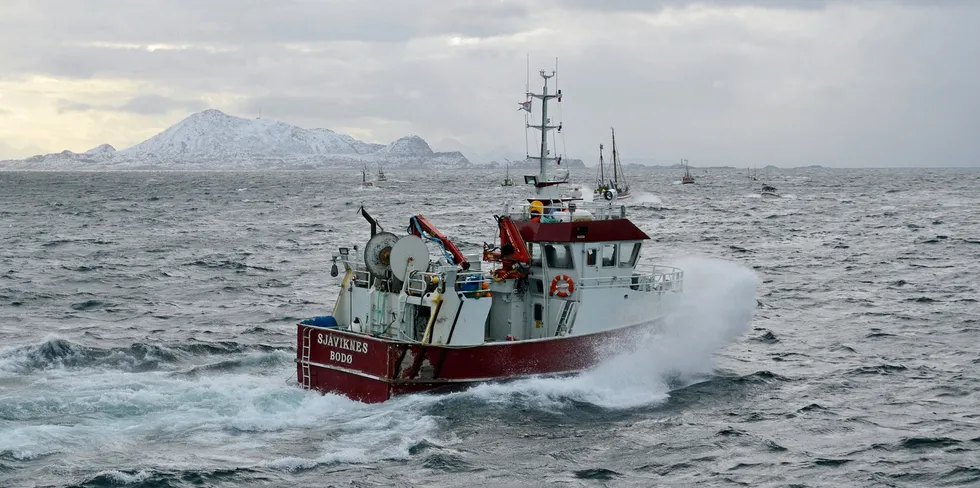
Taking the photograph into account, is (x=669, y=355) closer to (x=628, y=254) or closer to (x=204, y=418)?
(x=628, y=254)

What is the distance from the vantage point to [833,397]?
82.1 feet

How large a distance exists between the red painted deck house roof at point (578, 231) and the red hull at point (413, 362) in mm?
2544

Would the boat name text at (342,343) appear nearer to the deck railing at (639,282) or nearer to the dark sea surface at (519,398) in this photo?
the dark sea surface at (519,398)

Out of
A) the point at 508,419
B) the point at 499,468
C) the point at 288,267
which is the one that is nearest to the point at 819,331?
the point at 508,419

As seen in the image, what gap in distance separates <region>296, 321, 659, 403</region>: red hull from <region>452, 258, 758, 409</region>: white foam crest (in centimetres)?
35

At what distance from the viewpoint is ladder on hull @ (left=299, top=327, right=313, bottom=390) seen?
24.3 metres

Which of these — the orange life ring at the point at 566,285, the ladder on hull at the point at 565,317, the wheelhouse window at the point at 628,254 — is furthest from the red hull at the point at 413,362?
the wheelhouse window at the point at 628,254

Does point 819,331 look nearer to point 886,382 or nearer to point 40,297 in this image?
point 886,382

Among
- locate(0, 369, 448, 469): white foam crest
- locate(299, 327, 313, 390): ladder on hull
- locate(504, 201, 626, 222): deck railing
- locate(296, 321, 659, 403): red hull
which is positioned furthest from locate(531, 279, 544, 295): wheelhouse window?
locate(299, 327, 313, 390): ladder on hull

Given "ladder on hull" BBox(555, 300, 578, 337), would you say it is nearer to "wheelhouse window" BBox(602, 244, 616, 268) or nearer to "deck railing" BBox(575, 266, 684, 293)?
"deck railing" BBox(575, 266, 684, 293)

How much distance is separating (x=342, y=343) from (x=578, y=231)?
644cm

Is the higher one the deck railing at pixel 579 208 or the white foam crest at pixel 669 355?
the deck railing at pixel 579 208

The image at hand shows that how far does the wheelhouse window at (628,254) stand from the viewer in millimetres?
26438

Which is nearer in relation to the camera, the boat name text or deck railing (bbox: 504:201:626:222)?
the boat name text
